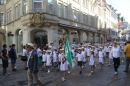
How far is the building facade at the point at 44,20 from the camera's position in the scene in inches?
814

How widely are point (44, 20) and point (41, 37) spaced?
2.75 meters

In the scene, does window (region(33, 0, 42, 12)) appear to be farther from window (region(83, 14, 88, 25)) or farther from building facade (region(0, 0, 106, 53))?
window (region(83, 14, 88, 25))

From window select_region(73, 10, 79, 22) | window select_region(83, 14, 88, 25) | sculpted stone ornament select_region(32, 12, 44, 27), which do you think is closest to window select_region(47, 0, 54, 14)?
sculpted stone ornament select_region(32, 12, 44, 27)

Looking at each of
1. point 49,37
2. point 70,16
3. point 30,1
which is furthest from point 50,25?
point 70,16

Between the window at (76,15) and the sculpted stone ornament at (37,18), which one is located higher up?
the window at (76,15)

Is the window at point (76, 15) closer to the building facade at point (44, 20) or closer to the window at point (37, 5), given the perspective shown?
the building facade at point (44, 20)

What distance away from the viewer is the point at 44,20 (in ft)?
66.5

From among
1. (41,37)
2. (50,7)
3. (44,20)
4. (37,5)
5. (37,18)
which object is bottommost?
(41,37)

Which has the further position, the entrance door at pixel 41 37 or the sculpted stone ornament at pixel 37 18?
the entrance door at pixel 41 37

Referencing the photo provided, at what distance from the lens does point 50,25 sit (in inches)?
Result: 826

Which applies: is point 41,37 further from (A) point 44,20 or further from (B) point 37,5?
(B) point 37,5

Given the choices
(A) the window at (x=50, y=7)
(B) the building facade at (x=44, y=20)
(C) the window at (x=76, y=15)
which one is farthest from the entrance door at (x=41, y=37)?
(C) the window at (x=76, y=15)

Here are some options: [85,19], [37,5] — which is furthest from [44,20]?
[85,19]

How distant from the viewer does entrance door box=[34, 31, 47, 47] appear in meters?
21.9
